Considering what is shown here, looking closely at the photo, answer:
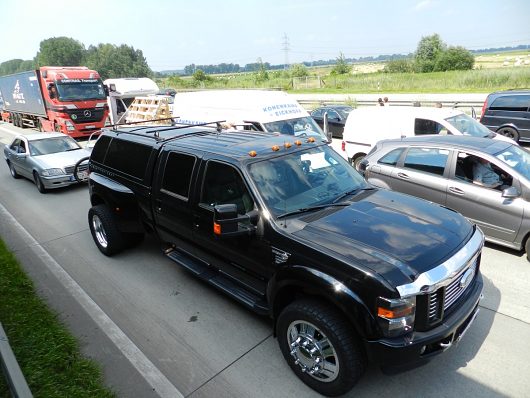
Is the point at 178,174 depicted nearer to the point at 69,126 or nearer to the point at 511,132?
the point at 511,132

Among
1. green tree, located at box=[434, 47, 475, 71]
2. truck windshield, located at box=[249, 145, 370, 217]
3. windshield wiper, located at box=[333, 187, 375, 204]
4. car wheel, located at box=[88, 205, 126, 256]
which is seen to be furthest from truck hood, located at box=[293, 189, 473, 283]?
green tree, located at box=[434, 47, 475, 71]

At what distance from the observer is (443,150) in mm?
6180

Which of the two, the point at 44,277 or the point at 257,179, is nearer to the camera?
the point at 257,179

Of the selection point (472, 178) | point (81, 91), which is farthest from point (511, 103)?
point (81, 91)

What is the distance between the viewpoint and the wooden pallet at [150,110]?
48.7ft

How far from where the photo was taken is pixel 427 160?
6.43m

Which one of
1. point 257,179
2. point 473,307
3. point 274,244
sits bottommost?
point 473,307

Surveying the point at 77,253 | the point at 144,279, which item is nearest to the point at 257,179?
the point at 144,279

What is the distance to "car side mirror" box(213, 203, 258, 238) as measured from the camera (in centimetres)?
340

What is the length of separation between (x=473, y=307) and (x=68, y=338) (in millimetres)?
4094

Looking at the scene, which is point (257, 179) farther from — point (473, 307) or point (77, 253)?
point (77, 253)

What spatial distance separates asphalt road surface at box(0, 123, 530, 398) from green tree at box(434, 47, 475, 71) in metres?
50.9

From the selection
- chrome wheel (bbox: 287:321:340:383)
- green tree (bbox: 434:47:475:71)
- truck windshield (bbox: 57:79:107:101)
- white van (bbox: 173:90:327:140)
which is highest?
green tree (bbox: 434:47:475:71)

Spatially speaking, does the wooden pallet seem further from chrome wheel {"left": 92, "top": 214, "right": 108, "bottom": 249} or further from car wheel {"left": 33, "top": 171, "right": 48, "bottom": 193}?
chrome wheel {"left": 92, "top": 214, "right": 108, "bottom": 249}
